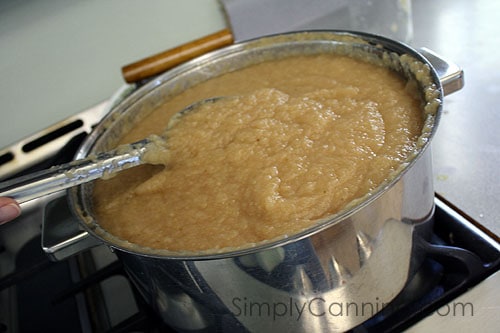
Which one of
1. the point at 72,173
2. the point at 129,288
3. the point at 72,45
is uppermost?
the point at 72,45

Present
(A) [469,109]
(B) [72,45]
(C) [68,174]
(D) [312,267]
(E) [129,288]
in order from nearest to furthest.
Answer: (D) [312,267] → (C) [68,174] → (E) [129,288] → (A) [469,109] → (B) [72,45]

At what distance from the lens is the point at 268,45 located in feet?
3.46

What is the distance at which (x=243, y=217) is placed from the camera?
0.70 meters

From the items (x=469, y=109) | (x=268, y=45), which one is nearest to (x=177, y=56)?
(x=268, y=45)

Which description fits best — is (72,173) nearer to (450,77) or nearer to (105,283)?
(105,283)

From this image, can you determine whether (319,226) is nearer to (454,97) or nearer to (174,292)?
(174,292)

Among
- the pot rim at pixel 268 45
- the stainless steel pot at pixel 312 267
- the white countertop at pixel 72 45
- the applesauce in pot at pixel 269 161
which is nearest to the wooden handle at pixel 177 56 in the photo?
the pot rim at pixel 268 45

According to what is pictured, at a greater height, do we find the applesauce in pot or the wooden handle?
the wooden handle

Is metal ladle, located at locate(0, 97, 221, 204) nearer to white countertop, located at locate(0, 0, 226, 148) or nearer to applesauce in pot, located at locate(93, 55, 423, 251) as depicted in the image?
applesauce in pot, located at locate(93, 55, 423, 251)

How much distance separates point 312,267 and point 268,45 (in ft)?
2.03

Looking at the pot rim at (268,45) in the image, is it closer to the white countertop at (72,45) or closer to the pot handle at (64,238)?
the pot handle at (64,238)

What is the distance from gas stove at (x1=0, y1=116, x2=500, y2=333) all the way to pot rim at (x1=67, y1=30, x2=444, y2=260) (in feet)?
0.36

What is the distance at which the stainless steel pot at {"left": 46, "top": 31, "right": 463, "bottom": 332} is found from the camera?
1.82 ft

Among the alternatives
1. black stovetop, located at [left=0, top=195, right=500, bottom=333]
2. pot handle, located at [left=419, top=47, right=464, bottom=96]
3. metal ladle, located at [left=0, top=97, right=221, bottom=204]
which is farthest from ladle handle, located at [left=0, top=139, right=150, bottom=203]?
pot handle, located at [left=419, top=47, right=464, bottom=96]
